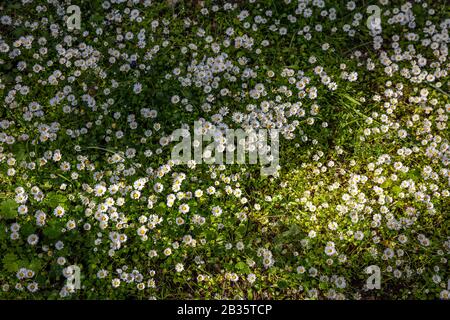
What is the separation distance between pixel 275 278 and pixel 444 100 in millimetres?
2817

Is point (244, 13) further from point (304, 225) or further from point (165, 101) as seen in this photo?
point (304, 225)

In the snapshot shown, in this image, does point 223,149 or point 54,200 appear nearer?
point 54,200

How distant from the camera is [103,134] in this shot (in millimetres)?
4840
